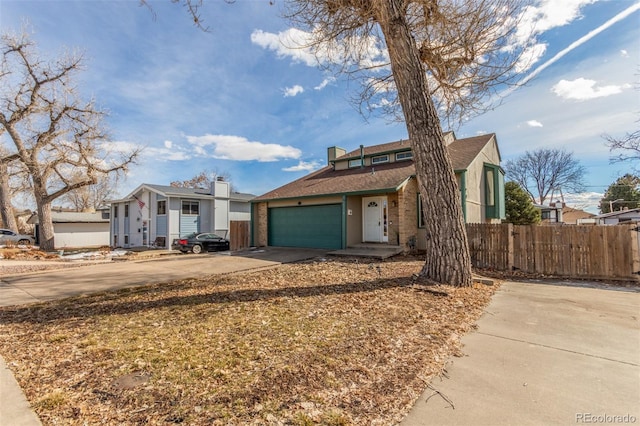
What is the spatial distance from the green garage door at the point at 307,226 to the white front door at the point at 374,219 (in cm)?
122

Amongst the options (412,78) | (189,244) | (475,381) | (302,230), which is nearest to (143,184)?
(189,244)

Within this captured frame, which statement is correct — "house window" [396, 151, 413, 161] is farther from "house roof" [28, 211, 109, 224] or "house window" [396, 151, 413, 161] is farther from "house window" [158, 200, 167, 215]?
"house roof" [28, 211, 109, 224]

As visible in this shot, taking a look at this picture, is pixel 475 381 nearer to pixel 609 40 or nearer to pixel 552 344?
pixel 552 344

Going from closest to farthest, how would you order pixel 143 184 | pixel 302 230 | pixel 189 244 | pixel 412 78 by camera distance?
pixel 412 78 → pixel 302 230 → pixel 189 244 → pixel 143 184

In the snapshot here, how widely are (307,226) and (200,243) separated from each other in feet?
21.7

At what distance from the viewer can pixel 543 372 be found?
2963mm

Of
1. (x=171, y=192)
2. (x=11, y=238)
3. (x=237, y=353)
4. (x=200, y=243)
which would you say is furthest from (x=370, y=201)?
(x=11, y=238)

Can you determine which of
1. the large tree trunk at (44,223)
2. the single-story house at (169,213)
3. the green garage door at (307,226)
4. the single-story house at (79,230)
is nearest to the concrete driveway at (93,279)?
the green garage door at (307,226)

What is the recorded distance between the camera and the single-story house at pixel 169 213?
Answer: 1977 centimetres

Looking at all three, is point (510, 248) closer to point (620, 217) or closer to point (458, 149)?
point (458, 149)

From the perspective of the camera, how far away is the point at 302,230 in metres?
14.8

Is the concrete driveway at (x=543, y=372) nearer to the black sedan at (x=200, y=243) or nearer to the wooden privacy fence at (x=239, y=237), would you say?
the wooden privacy fence at (x=239, y=237)

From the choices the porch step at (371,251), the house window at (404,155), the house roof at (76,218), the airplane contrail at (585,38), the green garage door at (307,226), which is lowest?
the porch step at (371,251)

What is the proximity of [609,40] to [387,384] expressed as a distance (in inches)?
401
